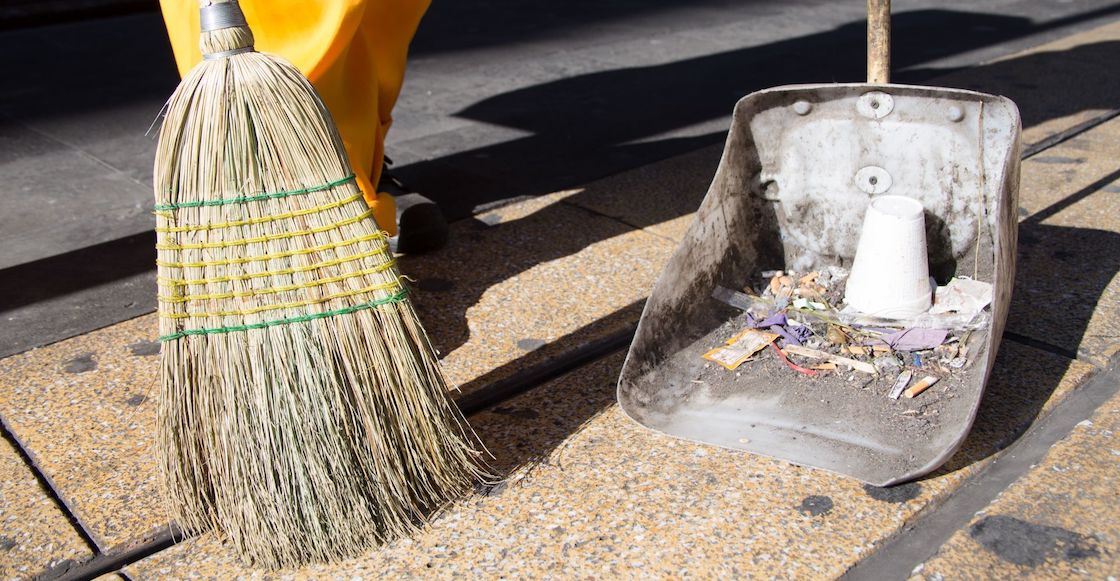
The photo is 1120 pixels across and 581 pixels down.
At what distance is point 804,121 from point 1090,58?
13.0ft

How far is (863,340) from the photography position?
261 centimetres

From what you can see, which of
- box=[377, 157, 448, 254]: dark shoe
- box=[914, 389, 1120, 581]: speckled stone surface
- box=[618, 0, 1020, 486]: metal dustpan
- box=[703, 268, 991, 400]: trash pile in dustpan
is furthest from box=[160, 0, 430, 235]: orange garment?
box=[914, 389, 1120, 581]: speckled stone surface

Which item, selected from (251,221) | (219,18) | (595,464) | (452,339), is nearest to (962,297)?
(595,464)

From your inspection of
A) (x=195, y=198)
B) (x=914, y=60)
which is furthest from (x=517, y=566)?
(x=914, y=60)

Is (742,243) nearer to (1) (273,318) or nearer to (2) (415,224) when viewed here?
(2) (415,224)

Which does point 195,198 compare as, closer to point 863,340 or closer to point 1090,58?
point 863,340

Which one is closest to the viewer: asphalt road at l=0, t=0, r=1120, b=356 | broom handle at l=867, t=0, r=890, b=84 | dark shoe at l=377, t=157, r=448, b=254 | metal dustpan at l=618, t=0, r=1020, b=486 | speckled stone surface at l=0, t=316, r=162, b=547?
speckled stone surface at l=0, t=316, r=162, b=547

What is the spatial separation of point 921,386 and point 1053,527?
0.49 m

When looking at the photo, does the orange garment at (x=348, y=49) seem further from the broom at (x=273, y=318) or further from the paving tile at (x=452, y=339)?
the broom at (x=273, y=318)

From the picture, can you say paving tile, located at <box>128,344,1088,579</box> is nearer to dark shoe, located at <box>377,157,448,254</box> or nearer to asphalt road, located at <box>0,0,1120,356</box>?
dark shoe, located at <box>377,157,448,254</box>

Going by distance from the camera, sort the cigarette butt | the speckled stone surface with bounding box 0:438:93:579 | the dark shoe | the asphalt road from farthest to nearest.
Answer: the asphalt road → the dark shoe → the cigarette butt → the speckled stone surface with bounding box 0:438:93:579

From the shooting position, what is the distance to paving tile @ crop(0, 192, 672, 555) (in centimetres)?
228

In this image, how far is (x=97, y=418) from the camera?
2.49m

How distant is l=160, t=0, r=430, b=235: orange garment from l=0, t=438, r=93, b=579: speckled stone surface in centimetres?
119
